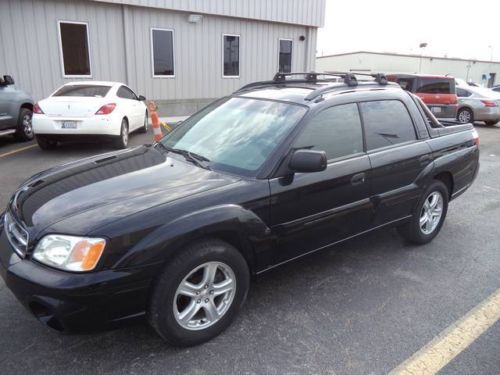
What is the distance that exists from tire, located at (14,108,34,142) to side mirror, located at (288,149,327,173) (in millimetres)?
8237

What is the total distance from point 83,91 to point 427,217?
7026 millimetres

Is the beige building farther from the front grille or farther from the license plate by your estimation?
the front grille

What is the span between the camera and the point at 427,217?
426cm

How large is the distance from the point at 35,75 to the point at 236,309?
11.0 metres

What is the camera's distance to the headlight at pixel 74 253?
223 cm

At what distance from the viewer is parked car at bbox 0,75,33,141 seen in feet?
28.2

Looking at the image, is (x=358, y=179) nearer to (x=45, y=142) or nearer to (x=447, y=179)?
(x=447, y=179)

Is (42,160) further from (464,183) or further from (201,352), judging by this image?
(464,183)

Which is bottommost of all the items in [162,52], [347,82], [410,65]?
[347,82]

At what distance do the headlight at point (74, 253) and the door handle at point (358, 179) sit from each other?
77.3 inches

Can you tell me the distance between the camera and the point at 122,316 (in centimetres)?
235

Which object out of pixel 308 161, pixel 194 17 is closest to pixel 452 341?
pixel 308 161

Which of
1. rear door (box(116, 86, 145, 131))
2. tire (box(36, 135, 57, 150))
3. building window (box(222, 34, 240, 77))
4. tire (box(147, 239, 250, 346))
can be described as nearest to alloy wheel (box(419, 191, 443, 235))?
tire (box(147, 239, 250, 346))

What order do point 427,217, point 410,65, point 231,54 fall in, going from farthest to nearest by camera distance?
point 410,65 → point 231,54 → point 427,217
